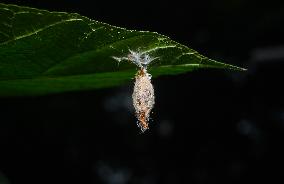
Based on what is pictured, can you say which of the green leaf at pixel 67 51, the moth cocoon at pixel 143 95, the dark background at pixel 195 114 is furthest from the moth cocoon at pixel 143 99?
the dark background at pixel 195 114

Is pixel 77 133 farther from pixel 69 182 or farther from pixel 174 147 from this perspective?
pixel 174 147

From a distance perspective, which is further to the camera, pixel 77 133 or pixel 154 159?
pixel 154 159

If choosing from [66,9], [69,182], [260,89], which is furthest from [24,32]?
[260,89]

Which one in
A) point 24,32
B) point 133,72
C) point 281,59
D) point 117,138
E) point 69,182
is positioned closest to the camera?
point 24,32

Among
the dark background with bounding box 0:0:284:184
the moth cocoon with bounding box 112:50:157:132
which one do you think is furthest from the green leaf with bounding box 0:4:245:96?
Result: the dark background with bounding box 0:0:284:184

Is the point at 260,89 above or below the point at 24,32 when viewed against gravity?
below

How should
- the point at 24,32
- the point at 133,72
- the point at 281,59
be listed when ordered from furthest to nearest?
1. the point at 281,59
2. the point at 133,72
3. the point at 24,32

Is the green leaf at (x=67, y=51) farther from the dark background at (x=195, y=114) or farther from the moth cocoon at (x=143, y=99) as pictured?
the dark background at (x=195, y=114)
